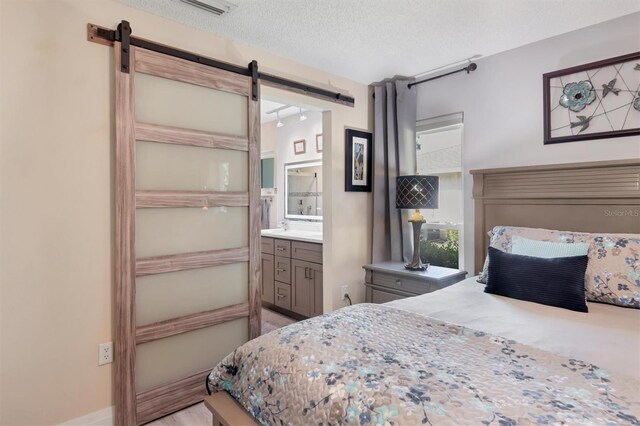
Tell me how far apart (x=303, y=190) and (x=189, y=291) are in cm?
243

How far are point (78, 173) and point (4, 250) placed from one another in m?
0.50

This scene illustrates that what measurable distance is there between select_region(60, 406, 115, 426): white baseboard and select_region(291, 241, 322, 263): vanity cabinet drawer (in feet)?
6.39

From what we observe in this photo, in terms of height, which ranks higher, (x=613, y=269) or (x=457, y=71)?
(x=457, y=71)

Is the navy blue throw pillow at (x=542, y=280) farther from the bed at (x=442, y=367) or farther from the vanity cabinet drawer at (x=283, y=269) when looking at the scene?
the vanity cabinet drawer at (x=283, y=269)

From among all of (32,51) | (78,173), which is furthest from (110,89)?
(78,173)

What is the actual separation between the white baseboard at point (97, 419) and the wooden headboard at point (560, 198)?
2650mm

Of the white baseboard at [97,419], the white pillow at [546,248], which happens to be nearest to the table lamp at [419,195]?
the white pillow at [546,248]

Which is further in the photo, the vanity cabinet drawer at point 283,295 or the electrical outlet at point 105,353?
→ the vanity cabinet drawer at point 283,295

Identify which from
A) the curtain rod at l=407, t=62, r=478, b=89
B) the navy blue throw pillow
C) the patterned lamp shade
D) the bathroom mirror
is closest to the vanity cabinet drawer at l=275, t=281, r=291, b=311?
the bathroom mirror

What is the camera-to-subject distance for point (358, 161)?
334cm

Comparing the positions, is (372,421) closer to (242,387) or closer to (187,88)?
(242,387)

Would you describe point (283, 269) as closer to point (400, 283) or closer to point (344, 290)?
point (344, 290)

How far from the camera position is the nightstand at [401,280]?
2.60 m

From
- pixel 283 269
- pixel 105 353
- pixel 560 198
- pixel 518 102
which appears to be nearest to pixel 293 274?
pixel 283 269
